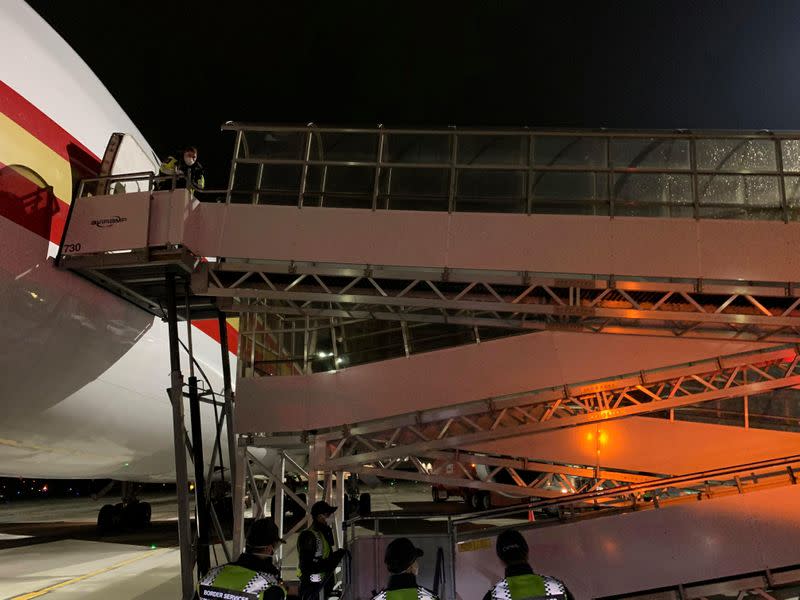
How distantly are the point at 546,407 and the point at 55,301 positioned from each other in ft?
27.9

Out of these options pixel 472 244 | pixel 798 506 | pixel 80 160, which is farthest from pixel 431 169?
pixel 798 506

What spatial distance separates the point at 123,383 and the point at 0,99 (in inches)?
183

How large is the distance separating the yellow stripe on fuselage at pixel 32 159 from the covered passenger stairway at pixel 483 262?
1.11 feet

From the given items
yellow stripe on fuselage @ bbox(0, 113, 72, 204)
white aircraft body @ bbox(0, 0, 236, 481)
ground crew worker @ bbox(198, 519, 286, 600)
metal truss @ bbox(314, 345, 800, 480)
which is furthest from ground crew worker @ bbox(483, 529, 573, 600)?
metal truss @ bbox(314, 345, 800, 480)

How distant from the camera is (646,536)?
32.7ft

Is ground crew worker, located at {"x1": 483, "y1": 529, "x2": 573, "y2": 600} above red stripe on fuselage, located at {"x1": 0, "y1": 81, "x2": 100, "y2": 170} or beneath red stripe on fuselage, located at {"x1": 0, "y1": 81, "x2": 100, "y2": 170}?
beneath

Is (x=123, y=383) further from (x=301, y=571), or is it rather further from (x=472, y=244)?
(x=472, y=244)

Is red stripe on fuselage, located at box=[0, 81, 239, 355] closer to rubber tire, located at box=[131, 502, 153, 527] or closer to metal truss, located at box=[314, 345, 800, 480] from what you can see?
metal truss, located at box=[314, 345, 800, 480]

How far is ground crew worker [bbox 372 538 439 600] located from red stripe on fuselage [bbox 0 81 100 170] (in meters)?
6.86

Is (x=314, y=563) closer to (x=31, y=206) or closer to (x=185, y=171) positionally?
(x=31, y=206)

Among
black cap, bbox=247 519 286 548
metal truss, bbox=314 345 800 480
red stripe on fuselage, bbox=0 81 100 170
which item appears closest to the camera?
black cap, bbox=247 519 286 548

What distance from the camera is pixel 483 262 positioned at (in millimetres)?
9133

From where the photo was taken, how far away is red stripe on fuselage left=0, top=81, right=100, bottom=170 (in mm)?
7812

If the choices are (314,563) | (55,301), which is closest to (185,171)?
(55,301)
